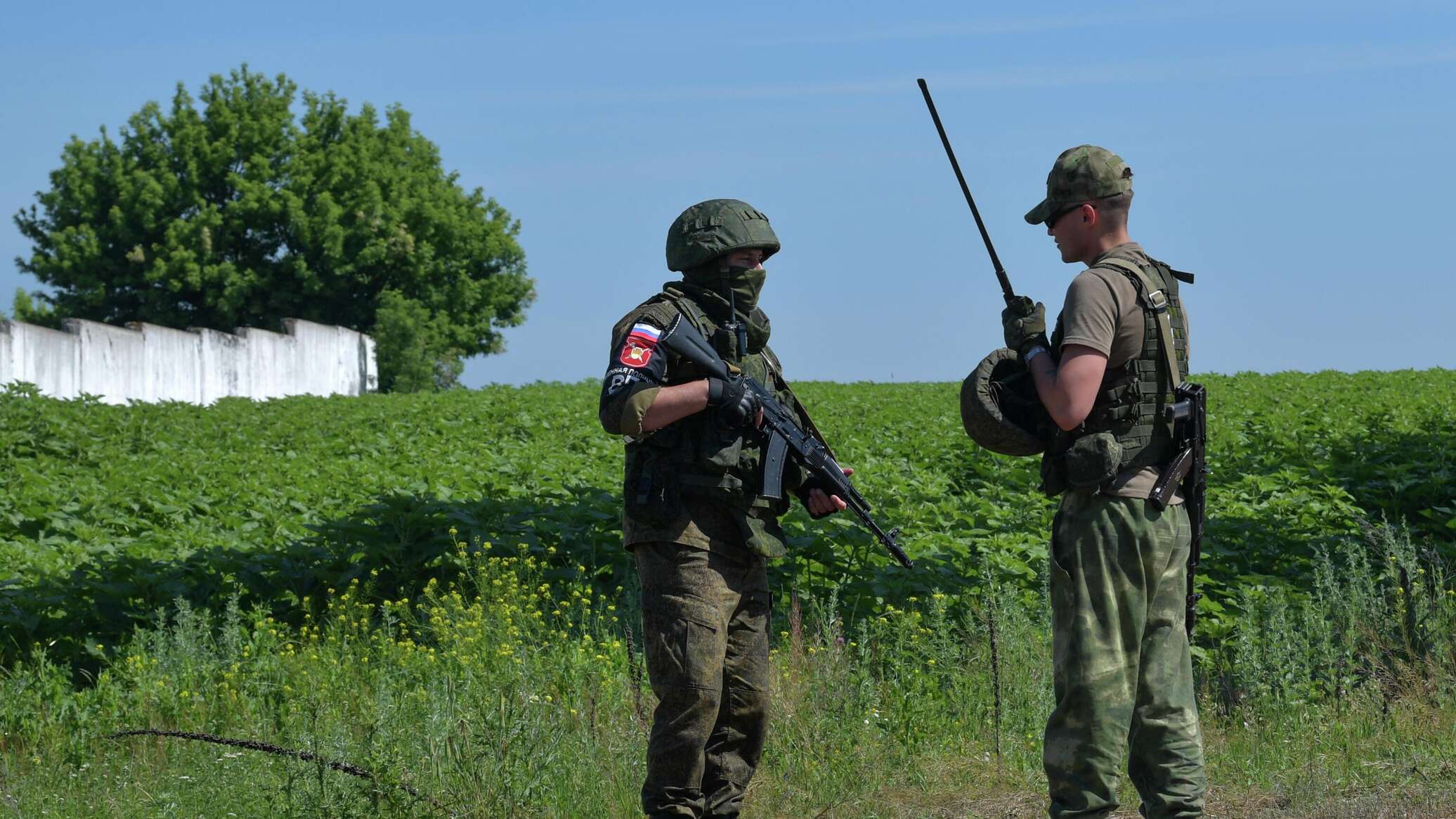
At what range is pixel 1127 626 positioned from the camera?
4020mm

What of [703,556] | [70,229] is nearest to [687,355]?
[703,556]

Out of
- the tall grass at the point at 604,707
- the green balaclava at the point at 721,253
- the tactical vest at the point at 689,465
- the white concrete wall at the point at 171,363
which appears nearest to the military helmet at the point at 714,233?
the green balaclava at the point at 721,253

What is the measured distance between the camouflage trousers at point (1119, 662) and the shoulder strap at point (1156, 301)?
0.45 metres

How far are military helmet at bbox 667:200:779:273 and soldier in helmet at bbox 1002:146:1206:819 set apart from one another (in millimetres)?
967

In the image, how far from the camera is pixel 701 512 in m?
4.45

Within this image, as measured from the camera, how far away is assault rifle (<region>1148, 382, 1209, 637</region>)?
13.5ft

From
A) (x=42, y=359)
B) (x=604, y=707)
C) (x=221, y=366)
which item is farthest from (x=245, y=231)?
(x=604, y=707)

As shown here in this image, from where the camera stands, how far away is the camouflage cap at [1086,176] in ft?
13.6

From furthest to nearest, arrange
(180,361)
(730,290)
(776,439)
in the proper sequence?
(180,361) → (730,290) → (776,439)

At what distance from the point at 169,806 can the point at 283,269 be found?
1659 inches

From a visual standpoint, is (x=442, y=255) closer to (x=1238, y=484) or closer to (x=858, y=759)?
(x=1238, y=484)

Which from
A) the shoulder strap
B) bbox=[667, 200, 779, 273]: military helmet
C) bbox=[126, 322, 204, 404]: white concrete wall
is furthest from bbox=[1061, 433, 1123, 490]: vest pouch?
bbox=[126, 322, 204, 404]: white concrete wall

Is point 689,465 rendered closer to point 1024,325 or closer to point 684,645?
point 684,645

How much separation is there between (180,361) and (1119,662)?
100ft
